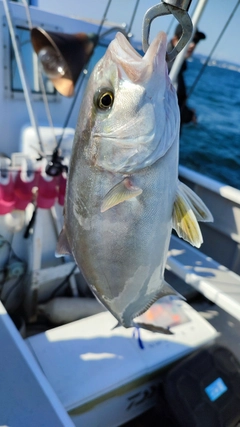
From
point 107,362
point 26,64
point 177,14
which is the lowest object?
point 107,362

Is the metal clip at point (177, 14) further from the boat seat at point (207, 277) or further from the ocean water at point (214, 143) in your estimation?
the ocean water at point (214, 143)

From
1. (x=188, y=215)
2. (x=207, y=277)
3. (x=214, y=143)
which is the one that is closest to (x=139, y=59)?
(x=188, y=215)

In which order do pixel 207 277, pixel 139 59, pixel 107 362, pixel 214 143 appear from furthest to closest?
pixel 214 143, pixel 207 277, pixel 107 362, pixel 139 59

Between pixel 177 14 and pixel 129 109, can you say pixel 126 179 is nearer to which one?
pixel 129 109

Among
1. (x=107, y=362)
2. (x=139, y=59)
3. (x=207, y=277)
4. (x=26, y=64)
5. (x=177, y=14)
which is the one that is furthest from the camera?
(x=26, y=64)

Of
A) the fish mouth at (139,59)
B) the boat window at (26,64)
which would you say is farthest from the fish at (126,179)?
the boat window at (26,64)

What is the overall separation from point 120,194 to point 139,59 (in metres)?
0.36

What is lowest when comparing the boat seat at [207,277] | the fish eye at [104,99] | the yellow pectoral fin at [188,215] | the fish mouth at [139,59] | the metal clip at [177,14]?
the boat seat at [207,277]

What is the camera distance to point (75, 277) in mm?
3283

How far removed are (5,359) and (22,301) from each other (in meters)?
1.61

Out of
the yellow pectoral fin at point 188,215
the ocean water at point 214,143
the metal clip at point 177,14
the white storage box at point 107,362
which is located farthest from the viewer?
the ocean water at point 214,143

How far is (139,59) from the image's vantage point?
845mm

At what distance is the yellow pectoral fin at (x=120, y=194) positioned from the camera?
0.90m

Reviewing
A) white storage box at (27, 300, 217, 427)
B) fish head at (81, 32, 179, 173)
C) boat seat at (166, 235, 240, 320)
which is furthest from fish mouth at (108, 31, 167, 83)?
boat seat at (166, 235, 240, 320)
